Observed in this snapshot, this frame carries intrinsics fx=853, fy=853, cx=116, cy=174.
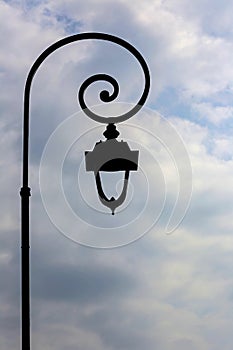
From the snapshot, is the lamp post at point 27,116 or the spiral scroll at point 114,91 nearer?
the lamp post at point 27,116

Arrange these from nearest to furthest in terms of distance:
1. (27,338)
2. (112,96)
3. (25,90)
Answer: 1. (27,338)
2. (25,90)
3. (112,96)

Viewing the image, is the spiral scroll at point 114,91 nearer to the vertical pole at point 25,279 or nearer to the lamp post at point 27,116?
the lamp post at point 27,116

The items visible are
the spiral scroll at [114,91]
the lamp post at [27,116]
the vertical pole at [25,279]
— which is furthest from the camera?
the spiral scroll at [114,91]

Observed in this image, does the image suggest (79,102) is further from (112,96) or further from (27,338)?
(27,338)

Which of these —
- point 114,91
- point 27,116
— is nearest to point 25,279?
point 27,116

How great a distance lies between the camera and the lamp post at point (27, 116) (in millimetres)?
11992

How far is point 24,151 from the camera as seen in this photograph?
12.6m

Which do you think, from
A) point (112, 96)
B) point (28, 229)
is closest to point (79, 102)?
point (112, 96)

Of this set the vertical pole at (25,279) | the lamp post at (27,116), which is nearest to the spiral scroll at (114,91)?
the lamp post at (27,116)

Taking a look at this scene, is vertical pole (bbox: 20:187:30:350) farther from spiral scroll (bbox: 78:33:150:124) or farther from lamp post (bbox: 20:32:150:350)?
spiral scroll (bbox: 78:33:150:124)

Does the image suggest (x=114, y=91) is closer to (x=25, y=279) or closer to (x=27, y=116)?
(x=27, y=116)

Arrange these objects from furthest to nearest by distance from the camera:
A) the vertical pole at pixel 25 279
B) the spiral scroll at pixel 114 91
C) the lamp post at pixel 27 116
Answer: the spiral scroll at pixel 114 91, the lamp post at pixel 27 116, the vertical pole at pixel 25 279

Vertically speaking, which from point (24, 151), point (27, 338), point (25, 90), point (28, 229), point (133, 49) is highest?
point (133, 49)

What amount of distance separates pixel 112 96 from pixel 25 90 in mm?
1645
